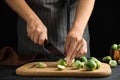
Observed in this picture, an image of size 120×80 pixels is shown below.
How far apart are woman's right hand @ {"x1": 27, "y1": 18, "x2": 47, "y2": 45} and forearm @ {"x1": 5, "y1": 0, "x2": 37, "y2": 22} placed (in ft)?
0.13

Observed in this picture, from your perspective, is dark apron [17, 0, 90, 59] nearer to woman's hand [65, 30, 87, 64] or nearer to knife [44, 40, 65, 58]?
knife [44, 40, 65, 58]

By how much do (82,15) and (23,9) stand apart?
27cm

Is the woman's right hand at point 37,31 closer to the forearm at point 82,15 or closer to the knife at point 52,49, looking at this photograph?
the knife at point 52,49

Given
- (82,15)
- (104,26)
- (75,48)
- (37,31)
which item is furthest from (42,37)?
(104,26)

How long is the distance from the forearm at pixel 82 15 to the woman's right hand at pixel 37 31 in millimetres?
163

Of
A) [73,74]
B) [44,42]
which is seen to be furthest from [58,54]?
[73,74]

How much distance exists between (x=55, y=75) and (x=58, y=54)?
22cm

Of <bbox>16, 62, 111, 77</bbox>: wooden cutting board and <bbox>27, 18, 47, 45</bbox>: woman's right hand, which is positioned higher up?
<bbox>27, 18, 47, 45</bbox>: woman's right hand

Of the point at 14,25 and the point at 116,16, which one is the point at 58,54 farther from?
the point at 116,16

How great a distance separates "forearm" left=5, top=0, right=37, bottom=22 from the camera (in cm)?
135

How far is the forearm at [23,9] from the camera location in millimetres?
1349

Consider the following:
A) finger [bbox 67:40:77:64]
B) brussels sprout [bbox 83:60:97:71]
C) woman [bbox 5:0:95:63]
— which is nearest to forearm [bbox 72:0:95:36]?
woman [bbox 5:0:95:63]

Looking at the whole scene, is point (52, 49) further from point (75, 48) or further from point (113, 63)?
point (113, 63)

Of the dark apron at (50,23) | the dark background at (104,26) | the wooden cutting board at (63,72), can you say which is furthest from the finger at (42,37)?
the dark background at (104,26)
